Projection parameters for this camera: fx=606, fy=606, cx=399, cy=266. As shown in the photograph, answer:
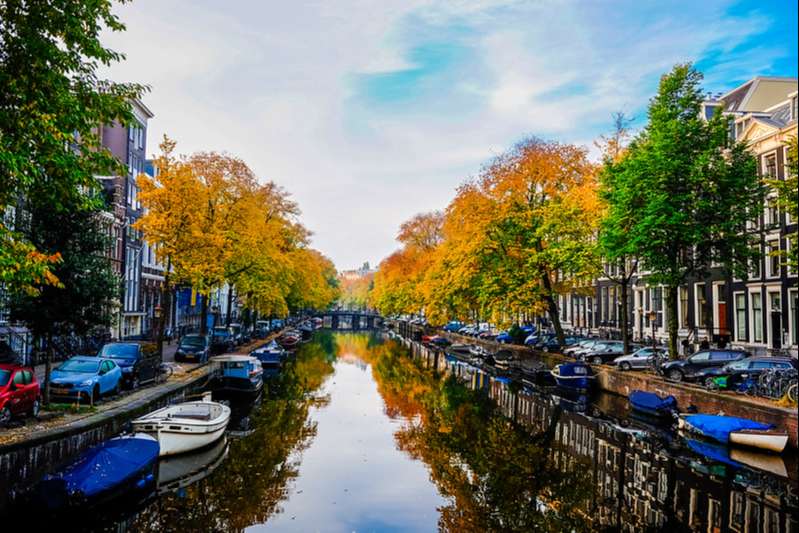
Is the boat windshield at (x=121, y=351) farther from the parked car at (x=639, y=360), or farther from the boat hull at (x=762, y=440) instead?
the parked car at (x=639, y=360)

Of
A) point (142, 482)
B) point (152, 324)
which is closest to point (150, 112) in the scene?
point (152, 324)

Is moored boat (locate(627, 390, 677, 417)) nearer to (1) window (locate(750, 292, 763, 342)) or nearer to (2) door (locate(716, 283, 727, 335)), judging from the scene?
(1) window (locate(750, 292, 763, 342))

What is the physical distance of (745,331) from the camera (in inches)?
1613

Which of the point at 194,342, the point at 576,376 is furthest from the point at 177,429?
the point at 576,376

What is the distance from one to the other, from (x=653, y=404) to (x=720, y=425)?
5.38 m

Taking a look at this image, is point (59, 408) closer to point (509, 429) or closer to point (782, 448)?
point (509, 429)

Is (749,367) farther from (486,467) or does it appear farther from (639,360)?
(486,467)

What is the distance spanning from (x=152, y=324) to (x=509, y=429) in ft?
160

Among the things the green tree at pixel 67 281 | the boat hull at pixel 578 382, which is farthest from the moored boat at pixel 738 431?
the green tree at pixel 67 281

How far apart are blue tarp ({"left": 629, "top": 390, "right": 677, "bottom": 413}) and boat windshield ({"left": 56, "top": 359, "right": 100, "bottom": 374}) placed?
23971mm

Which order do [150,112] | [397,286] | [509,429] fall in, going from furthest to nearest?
[397,286]
[150,112]
[509,429]

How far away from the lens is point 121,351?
29.2m

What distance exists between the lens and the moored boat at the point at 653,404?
27172 millimetres

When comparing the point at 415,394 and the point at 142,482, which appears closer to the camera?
the point at 142,482
